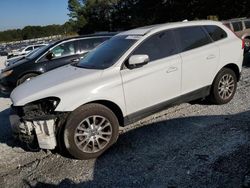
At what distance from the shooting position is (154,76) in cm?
509

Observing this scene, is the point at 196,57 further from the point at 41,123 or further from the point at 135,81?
the point at 41,123

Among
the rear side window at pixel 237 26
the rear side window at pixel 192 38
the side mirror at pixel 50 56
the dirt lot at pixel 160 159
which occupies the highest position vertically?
the rear side window at pixel 192 38

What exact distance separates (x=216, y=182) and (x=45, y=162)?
7.90 ft

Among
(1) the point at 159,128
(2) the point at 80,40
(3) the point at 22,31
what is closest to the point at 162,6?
(2) the point at 80,40

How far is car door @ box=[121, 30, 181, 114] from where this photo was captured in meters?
4.90

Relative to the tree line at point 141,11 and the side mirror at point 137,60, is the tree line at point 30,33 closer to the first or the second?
the tree line at point 141,11

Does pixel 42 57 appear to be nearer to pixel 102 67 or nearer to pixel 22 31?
pixel 102 67

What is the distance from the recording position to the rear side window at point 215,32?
6044mm

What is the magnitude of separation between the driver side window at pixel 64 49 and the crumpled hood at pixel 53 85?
14.3 feet

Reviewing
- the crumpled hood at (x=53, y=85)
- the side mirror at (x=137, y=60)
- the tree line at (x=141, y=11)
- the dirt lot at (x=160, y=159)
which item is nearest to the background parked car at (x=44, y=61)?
the dirt lot at (x=160, y=159)

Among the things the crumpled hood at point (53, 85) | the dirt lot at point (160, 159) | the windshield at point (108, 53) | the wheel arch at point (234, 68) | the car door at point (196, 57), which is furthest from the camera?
the wheel arch at point (234, 68)

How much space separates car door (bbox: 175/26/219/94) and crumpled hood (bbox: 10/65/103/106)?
1.59 m

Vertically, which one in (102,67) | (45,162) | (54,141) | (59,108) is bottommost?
(45,162)

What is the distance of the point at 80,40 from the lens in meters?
9.85
